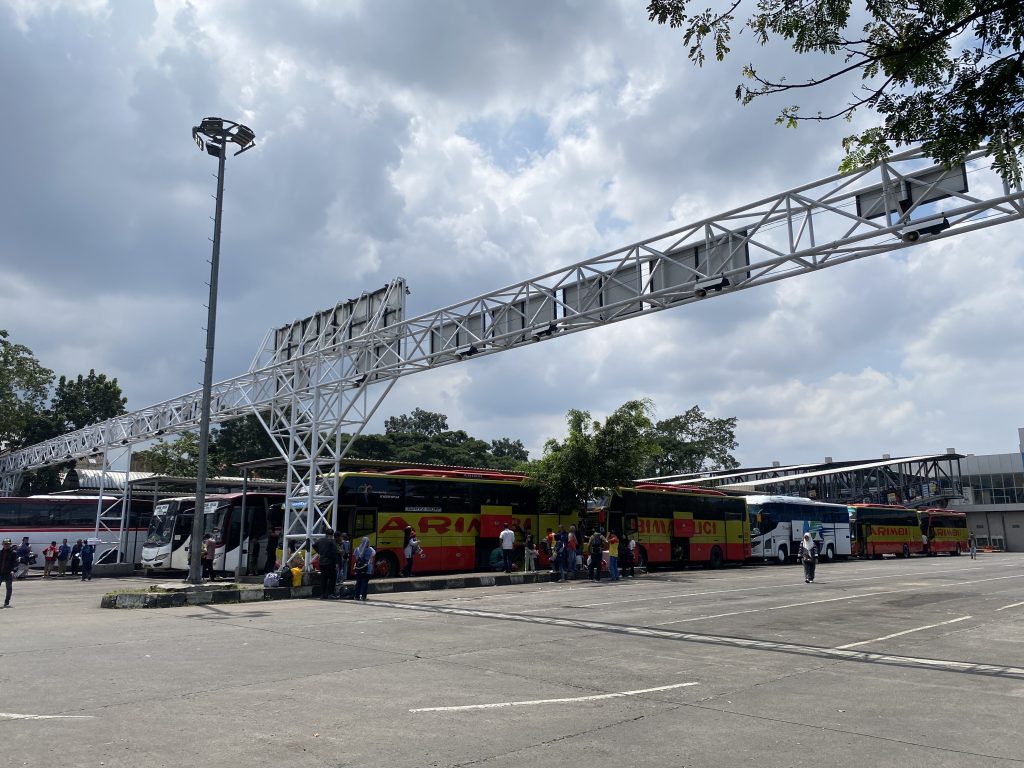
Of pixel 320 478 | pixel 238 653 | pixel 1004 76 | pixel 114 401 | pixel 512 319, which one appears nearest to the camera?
pixel 1004 76

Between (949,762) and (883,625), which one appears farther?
(883,625)

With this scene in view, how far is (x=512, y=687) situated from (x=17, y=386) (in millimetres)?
53047

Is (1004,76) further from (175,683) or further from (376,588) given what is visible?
(376,588)

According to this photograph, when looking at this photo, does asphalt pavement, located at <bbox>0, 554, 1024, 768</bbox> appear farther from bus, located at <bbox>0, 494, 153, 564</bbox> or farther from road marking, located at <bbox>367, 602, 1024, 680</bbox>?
bus, located at <bbox>0, 494, 153, 564</bbox>

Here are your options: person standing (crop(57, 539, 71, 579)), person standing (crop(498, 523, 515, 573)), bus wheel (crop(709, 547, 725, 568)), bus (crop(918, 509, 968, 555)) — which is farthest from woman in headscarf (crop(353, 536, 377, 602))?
bus (crop(918, 509, 968, 555))

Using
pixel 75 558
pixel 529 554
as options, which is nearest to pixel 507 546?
pixel 529 554

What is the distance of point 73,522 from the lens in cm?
3525

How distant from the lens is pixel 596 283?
59.0 ft

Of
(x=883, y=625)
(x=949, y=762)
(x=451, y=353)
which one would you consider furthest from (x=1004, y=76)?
(x=451, y=353)

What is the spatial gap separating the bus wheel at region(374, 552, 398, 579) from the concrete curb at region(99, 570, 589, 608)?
2516 millimetres

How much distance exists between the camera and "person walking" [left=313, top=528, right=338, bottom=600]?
720 inches

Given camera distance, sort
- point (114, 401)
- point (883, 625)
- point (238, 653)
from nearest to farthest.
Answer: point (238, 653)
point (883, 625)
point (114, 401)

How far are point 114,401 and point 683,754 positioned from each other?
67.3m

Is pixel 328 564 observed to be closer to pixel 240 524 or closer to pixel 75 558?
pixel 240 524
